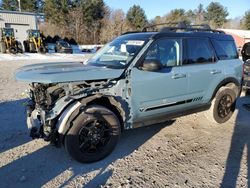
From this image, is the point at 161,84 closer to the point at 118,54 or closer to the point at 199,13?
the point at 118,54

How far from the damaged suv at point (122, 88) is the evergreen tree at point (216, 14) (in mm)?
80450

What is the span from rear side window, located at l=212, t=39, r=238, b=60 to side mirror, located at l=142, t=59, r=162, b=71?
1.96 m

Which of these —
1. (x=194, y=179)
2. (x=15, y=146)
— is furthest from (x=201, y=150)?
(x=15, y=146)

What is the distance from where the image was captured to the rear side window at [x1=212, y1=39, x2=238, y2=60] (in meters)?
5.60

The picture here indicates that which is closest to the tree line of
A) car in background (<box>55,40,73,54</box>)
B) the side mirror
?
car in background (<box>55,40,73,54</box>)

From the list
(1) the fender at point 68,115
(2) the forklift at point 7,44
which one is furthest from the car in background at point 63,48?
(1) the fender at point 68,115

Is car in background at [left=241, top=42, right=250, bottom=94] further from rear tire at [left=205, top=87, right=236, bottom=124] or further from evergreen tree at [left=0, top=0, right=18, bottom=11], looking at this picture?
evergreen tree at [left=0, top=0, right=18, bottom=11]

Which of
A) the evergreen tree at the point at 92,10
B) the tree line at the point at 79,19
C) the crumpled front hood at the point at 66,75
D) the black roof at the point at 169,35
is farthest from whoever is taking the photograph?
the evergreen tree at the point at 92,10

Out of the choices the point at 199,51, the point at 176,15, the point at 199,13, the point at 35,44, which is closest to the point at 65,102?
the point at 199,51

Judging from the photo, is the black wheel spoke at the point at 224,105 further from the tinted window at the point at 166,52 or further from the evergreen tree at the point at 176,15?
the evergreen tree at the point at 176,15

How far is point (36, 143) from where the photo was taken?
4695 mm

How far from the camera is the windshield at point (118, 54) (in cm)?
442

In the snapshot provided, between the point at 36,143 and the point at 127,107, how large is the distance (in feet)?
5.80

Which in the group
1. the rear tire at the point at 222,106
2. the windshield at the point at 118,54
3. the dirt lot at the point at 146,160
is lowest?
the dirt lot at the point at 146,160
